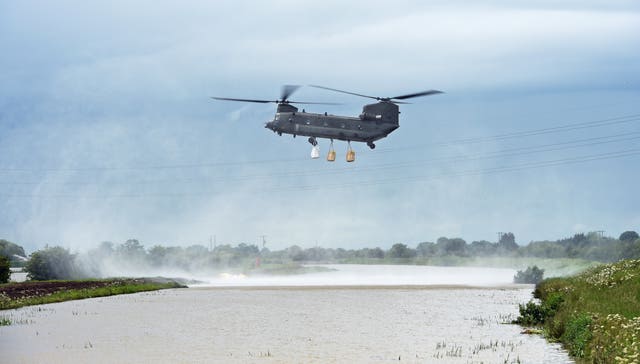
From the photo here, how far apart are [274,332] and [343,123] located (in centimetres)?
3127

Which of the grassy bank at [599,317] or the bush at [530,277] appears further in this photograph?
the bush at [530,277]

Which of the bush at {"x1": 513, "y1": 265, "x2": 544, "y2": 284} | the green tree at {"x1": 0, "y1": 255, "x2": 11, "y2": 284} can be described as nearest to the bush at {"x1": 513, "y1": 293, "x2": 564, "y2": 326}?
the green tree at {"x1": 0, "y1": 255, "x2": 11, "y2": 284}

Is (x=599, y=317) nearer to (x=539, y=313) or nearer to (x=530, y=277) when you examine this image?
(x=539, y=313)

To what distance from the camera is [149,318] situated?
62844 millimetres

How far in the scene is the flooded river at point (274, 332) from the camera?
135 ft

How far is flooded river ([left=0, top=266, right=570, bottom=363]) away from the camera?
41.3m

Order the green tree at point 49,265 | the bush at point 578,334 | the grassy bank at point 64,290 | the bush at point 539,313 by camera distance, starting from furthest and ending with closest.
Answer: the green tree at point 49,265, the grassy bank at point 64,290, the bush at point 539,313, the bush at point 578,334

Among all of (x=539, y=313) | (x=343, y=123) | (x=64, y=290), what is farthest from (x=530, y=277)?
(x=539, y=313)

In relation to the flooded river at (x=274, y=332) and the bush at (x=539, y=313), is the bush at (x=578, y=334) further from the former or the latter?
the bush at (x=539, y=313)

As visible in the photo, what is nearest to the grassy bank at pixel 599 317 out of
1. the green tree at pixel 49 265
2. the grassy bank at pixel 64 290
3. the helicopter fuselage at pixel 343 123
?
the helicopter fuselage at pixel 343 123

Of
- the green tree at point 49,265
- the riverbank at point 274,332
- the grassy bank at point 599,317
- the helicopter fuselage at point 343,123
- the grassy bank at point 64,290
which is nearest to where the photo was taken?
the grassy bank at point 599,317

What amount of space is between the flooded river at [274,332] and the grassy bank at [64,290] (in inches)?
96.0

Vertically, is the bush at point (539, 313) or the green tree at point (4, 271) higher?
the green tree at point (4, 271)

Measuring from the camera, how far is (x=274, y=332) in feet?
173
